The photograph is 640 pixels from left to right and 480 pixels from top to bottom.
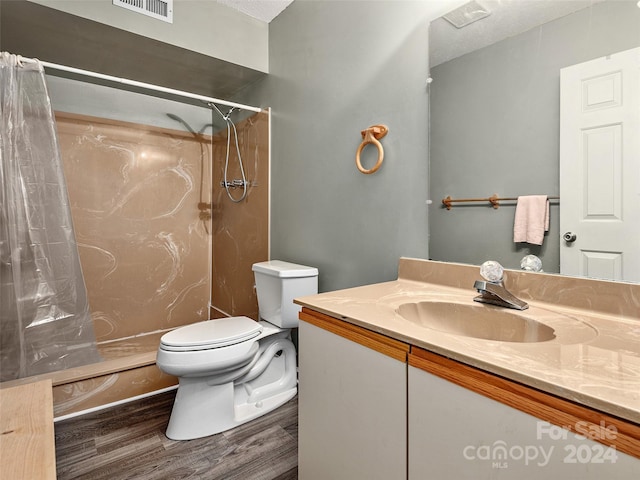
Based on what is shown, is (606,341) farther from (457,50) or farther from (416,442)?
(457,50)

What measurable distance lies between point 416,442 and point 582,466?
1.09 ft

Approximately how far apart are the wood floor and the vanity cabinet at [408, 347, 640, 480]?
3.04 feet

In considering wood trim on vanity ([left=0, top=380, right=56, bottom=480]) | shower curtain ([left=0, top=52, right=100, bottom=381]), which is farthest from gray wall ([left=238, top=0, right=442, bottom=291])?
wood trim on vanity ([left=0, top=380, right=56, bottom=480])

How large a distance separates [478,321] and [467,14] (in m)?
1.15

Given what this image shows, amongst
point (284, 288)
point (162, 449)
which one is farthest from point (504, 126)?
point (162, 449)

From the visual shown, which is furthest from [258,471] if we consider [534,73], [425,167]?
[534,73]

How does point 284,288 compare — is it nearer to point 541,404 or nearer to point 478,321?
point 478,321

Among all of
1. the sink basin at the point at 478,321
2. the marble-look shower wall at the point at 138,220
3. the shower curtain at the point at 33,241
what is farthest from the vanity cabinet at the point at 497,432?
the marble-look shower wall at the point at 138,220

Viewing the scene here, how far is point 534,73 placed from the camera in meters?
1.12

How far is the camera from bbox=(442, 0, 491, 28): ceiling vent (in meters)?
1.27

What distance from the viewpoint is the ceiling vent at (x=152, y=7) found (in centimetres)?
185

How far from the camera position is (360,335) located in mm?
926

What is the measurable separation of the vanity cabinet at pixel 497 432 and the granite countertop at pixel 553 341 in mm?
26

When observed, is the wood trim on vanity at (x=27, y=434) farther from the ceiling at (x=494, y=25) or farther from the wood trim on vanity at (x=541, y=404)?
the ceiling at (x=494, y=25)
